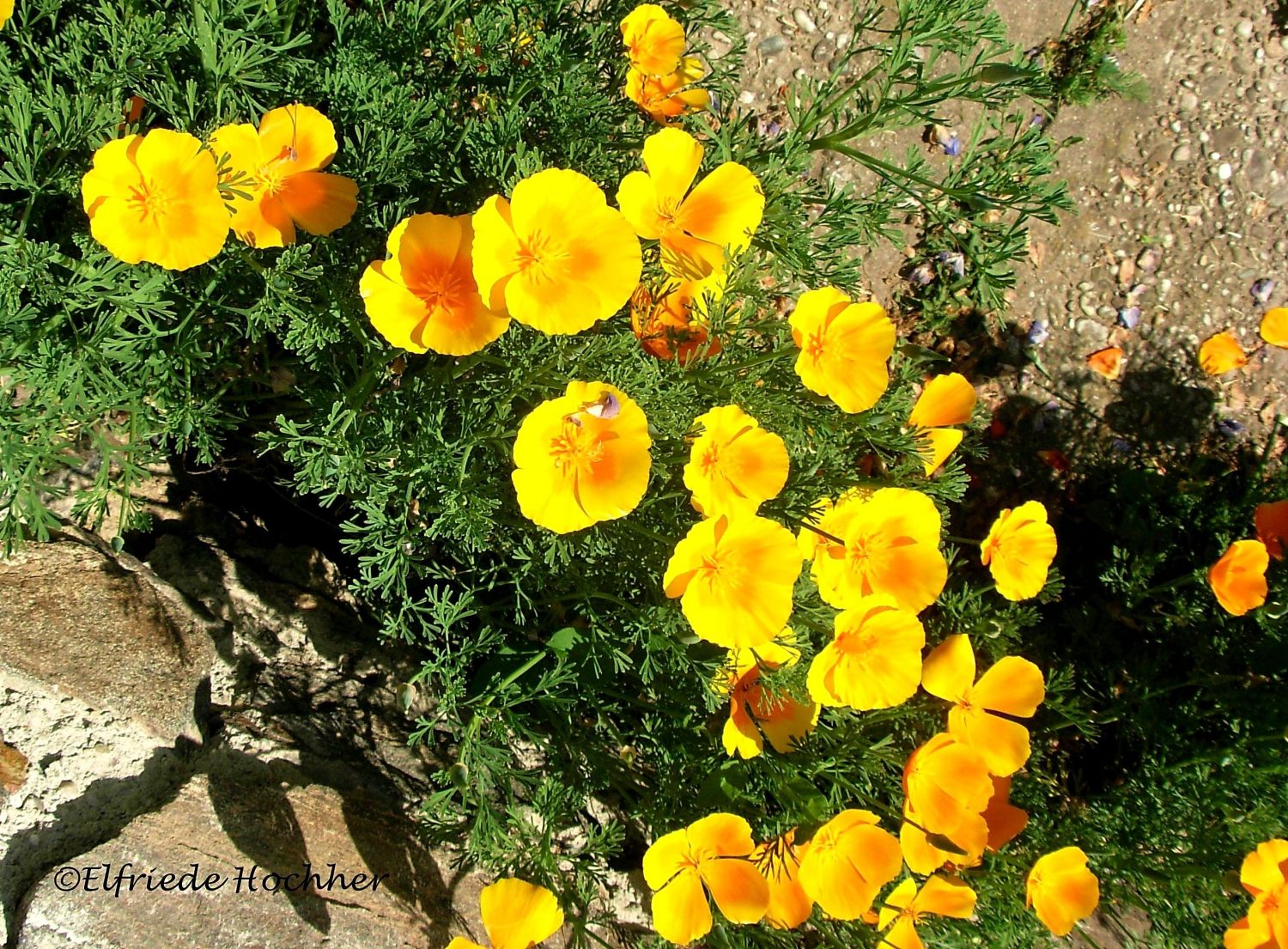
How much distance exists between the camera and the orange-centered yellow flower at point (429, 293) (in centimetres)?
187

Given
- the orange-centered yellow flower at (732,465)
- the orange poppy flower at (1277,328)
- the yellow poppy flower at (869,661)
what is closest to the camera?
the orange-centered yellow flower at (732,465)

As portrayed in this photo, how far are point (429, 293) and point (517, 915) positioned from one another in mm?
1311

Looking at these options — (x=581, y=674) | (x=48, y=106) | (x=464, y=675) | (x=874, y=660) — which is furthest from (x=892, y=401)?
(x=48, y=106)

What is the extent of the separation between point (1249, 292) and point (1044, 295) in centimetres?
78

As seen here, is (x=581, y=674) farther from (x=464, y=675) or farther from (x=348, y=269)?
(x=348, y=269)

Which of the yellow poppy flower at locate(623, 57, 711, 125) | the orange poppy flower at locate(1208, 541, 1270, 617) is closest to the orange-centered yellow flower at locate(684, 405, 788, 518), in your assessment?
the yellow poppy flower at locate(623, 57, 711, 125)

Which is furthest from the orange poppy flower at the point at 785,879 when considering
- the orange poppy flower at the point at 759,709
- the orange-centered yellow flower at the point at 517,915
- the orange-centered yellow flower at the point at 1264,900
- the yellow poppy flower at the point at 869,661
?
the orange-centered yellow flower at the point at 1264,900

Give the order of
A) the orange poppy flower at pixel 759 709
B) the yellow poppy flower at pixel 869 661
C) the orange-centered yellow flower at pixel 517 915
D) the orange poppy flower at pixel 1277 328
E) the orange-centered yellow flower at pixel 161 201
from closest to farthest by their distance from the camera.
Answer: the orange-centered yellow flower at pixel 161 201, the orange-centered yellow flower at pixel 517 915, the yellow poppy flower at pixel 869 661, the orange poppy flower at pixel 759 709, the orange poppy flower at pixel 1277 328

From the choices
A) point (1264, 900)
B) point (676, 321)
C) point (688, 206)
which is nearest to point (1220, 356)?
point (1264, 900)

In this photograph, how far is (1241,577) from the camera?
103 inches

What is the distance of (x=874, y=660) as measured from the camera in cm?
216

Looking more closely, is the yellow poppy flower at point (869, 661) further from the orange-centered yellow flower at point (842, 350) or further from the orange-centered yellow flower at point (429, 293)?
the orange-centered yellow flower at point (429, 293)

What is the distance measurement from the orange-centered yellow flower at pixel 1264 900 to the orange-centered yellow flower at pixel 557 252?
1.98 meters

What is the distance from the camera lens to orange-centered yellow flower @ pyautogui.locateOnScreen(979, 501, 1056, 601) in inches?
101
